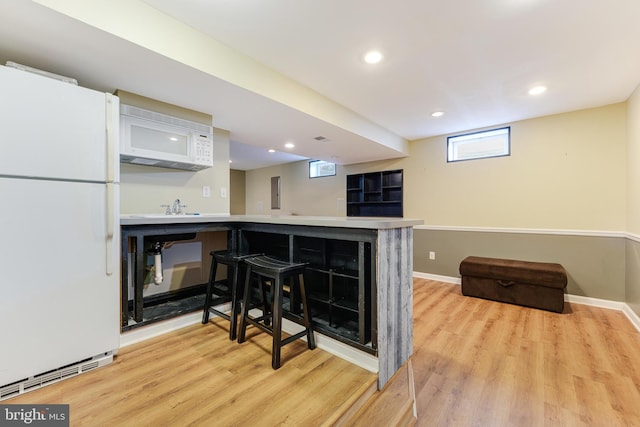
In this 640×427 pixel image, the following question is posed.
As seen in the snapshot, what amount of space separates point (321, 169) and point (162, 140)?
12.8 feet

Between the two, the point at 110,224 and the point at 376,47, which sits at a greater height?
the point at 376,47

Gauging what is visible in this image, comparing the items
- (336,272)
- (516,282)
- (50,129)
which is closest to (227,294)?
(336,272)

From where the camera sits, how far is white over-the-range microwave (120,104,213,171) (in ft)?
7.32

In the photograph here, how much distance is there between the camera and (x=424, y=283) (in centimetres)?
423

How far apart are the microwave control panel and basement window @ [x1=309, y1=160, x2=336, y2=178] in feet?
11.0

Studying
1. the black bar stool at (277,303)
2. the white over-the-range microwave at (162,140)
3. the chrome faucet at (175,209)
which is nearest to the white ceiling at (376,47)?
the white over-the-range microwave at (162,140)

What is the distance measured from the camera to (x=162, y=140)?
95.7 inches

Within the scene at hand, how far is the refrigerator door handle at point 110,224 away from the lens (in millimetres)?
1643

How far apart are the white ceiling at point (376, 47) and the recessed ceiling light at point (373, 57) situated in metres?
0.06

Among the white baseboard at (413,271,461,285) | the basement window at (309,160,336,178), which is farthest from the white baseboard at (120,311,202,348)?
the basement window at (309,160,336,178)

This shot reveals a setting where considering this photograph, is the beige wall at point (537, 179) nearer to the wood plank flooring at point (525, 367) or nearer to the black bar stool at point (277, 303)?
the wood plank flooring at point (525, 367)

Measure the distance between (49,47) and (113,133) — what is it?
2.11 feet

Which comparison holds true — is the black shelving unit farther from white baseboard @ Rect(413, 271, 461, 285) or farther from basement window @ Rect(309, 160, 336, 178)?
white baseboard @ Rect(413, 271, 461, 285)

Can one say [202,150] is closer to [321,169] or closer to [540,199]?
[321,169]
